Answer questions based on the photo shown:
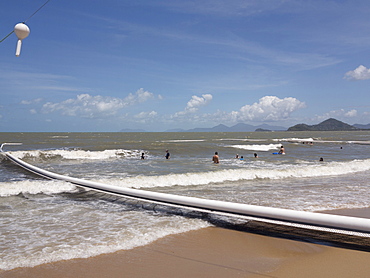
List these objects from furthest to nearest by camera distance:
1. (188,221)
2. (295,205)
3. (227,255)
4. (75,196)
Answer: (75,196), (295,205), (188,221), (227,255)

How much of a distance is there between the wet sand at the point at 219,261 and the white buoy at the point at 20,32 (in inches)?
161

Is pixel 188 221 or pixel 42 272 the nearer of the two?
pixel 42 272

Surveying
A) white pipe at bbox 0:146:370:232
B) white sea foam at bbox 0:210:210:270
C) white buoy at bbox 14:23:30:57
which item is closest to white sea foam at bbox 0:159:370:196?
white sea foam at bbox 0:210:210:270

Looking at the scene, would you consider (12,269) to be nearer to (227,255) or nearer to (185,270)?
(185,270)

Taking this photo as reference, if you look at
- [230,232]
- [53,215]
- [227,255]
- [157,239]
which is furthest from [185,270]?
[53,215]

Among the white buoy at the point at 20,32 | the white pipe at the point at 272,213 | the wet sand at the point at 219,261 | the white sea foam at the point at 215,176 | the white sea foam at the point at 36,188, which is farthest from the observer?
the white sea foam at the point at 215,176

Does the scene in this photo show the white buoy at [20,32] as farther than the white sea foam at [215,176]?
No

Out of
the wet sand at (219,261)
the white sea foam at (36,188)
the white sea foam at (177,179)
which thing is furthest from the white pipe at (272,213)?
the white sea foam at (177,179)

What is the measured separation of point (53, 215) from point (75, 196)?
6.25ft

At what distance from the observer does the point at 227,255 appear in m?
3.97

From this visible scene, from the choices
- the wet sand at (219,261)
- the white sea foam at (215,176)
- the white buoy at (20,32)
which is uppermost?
the white buoy at (20,32)

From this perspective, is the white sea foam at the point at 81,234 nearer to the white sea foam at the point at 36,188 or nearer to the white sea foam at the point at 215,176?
the white sea foam at the point at 36,188

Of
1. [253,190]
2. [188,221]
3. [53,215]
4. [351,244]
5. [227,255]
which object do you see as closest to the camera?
[227,255]

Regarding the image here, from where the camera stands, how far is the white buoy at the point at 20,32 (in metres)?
5.51
